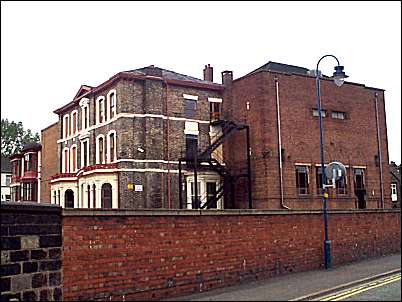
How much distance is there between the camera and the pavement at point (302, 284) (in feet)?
40.9

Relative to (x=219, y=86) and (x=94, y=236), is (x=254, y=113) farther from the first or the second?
(x=94, y=236)

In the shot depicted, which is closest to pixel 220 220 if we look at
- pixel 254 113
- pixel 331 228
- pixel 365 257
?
pixel 331 228

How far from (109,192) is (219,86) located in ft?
35.4

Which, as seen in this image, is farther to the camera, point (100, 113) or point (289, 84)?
point (100, 113)

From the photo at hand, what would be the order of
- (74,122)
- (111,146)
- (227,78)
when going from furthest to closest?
(74,122) → (227,78) → (111,146)

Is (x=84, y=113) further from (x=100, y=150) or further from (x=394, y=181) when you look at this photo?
(x=394, y=181)

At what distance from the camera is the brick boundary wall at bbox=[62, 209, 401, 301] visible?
36.6 ft

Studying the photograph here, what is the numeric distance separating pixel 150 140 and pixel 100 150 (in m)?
4.80

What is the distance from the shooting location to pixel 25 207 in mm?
9930

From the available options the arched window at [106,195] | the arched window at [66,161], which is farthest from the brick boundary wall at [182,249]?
the arched window at [66,161]

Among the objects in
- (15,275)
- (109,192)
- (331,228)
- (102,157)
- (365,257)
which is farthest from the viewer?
(102,157)

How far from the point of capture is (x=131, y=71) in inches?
1373

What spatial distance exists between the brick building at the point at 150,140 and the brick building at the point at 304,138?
6.16 ft

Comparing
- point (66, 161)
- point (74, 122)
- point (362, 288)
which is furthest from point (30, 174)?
point (362, 288)
